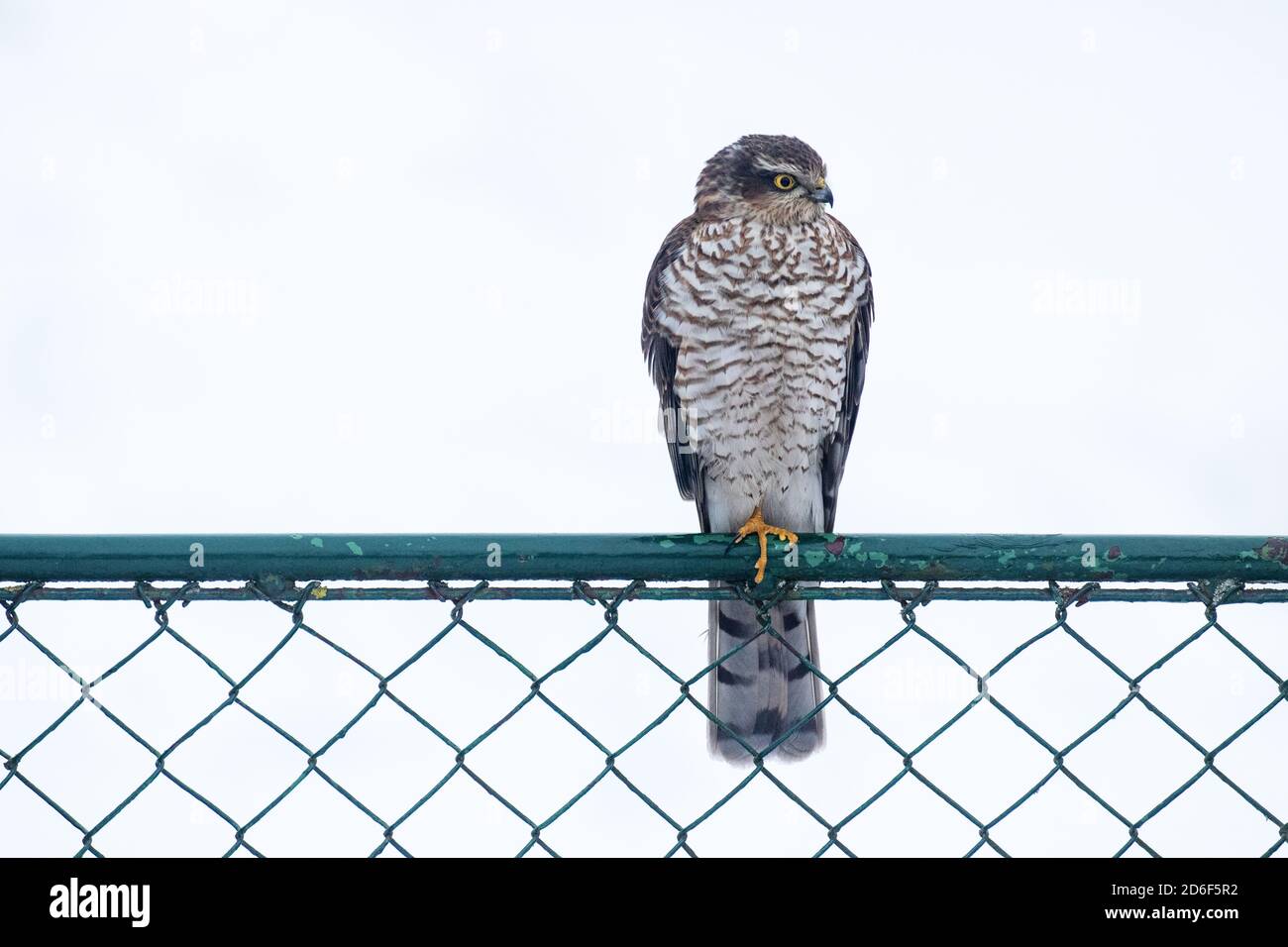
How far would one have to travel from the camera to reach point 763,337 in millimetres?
3906

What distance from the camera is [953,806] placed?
5.79 ft

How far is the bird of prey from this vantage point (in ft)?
12.9

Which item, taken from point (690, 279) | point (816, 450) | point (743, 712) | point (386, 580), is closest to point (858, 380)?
point (816, 450)

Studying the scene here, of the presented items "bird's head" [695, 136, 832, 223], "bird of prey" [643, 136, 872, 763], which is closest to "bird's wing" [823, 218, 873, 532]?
"bird of prey" [643, 136, 872, 763]

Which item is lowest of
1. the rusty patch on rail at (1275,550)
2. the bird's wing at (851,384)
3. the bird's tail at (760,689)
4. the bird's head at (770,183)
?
the rusty patch on rail at (1275,550)

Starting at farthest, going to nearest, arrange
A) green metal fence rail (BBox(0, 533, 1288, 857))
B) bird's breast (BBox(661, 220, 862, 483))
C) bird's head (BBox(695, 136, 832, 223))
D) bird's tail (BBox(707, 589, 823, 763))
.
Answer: bird's head (BBox(695, 136, 832, 223)) < bird's breast (BBox(661, 220, 862, 483)) < bird's tail (BBox(707, 589, 823, 763)) < green metal fence rail (BBox(0, 533, 1288, 857))

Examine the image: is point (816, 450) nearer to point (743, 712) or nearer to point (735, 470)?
point (735, 470)

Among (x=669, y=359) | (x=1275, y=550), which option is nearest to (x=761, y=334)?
(x=669, y=359)

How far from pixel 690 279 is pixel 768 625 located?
7.35ft

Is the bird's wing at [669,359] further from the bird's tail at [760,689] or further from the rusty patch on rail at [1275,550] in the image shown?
the rusty patch on rail at [1275,550]

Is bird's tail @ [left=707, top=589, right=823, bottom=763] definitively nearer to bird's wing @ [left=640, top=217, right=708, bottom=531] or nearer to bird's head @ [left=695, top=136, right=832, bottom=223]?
bird's wing @ [left=640, top=217, right=708, bottom=531]

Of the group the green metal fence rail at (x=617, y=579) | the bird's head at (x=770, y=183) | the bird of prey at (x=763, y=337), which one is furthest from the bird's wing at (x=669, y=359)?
the green metal fence rail at (x=617, y=579)

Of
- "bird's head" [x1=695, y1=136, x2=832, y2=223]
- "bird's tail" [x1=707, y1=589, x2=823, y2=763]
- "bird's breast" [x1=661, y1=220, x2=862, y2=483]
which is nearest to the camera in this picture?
"bird's tail" [x1=707, y1=589, x2=823, y2=763]

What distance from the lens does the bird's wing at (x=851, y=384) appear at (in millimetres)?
4148
